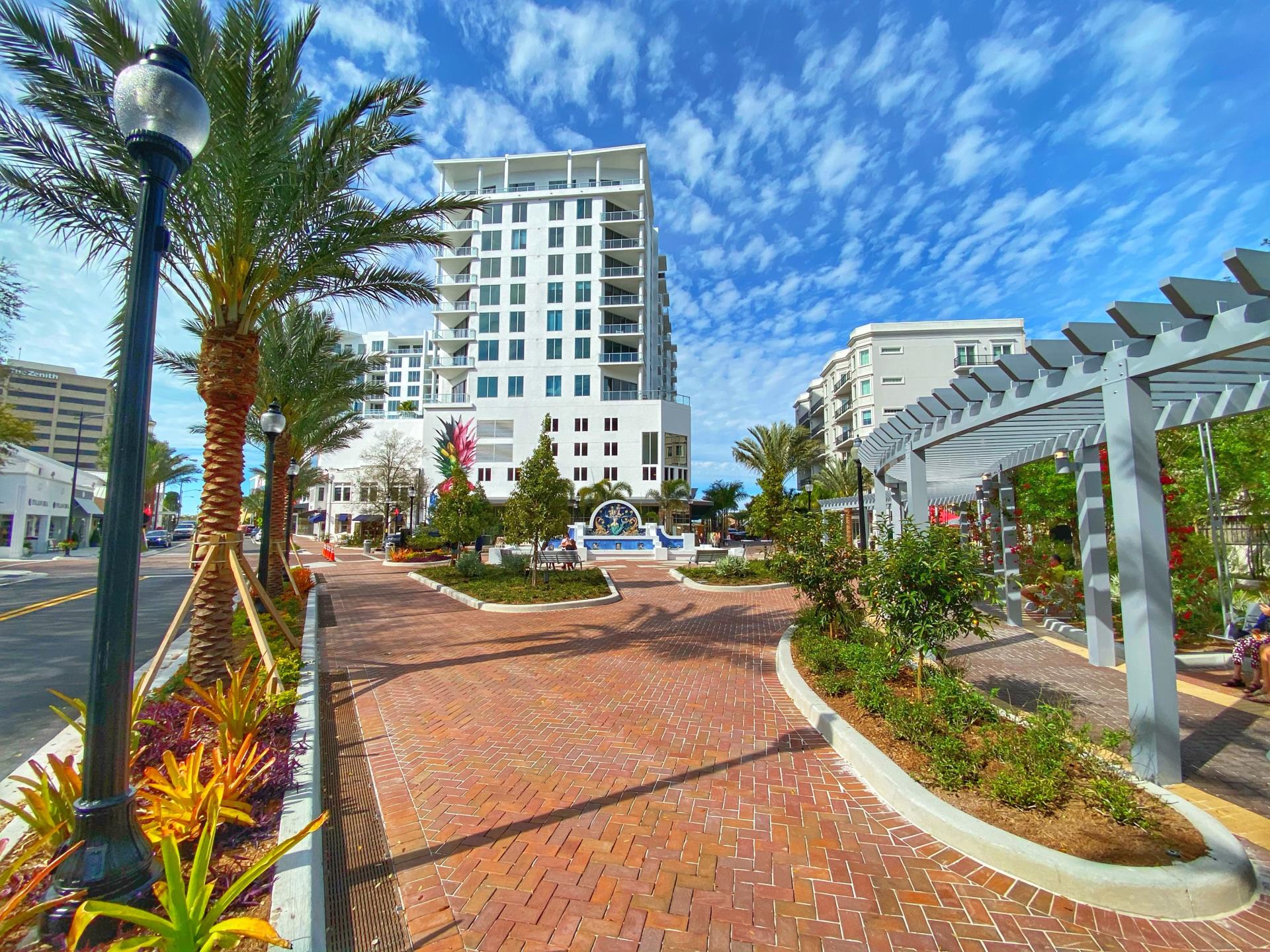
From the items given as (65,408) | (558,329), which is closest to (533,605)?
(558,329)

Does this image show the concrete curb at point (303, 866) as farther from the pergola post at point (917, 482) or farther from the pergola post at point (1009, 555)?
the pergola post at point (1009, 555)

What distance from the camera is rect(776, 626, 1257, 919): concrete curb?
112 inches

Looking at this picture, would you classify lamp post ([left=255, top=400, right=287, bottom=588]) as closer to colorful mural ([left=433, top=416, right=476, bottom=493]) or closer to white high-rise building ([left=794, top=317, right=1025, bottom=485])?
colorful mural ([left=433, top=416, right=476, bottom=493])

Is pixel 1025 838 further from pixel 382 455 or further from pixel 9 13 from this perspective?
pixel 382 455

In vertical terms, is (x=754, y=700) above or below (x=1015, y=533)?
below

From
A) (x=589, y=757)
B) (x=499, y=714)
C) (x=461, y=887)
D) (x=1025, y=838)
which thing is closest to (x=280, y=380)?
(x=499, y=714)

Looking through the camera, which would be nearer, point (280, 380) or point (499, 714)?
point (499, 714)

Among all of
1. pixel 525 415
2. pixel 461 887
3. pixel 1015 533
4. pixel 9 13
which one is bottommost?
pixel 461 887

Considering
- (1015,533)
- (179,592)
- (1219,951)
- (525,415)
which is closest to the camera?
(1219,951)

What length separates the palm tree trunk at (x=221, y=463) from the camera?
20.7 feet

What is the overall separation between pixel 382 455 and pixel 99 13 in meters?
47.6

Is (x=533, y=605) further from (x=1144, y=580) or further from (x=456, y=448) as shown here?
(x=456, y=448)

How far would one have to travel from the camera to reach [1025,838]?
3.23 meters

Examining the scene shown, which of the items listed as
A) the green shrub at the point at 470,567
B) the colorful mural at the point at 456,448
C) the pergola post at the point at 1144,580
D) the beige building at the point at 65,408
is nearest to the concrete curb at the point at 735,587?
the green shrub at the point at 470,567
